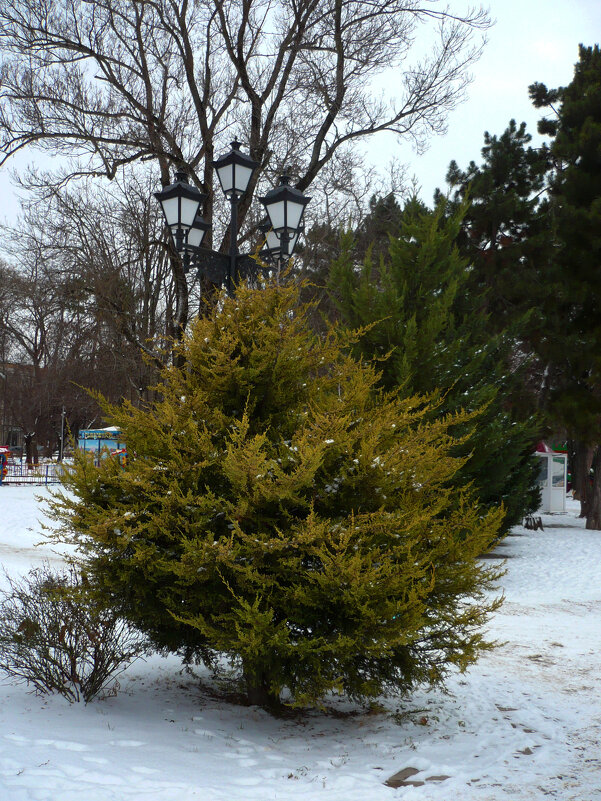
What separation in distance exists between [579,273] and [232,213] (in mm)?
14483

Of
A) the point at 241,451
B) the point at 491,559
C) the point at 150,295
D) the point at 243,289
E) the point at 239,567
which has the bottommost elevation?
the point at 491,559

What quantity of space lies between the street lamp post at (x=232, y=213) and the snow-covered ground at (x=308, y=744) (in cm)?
422

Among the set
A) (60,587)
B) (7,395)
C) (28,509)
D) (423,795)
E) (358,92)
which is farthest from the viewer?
(7,395)

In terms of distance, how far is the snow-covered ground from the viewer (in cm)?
372

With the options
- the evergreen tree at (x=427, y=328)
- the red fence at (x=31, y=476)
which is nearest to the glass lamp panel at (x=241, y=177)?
the evergreen tree at (x=427, y=328)

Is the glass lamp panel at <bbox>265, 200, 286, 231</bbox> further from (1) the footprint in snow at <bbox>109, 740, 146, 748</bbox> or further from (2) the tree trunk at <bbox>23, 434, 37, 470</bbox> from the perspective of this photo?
(2) the tree trunk at <bbox>23, 434, 37, 470</bbox>

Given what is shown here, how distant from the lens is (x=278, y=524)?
182 inches

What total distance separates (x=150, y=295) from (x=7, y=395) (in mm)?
32355

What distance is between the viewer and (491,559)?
595 inches

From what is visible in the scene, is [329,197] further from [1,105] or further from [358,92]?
[1,105]

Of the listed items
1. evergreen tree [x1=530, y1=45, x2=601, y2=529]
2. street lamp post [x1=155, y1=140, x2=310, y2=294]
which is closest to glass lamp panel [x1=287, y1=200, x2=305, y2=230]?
street lamp post [x1=155, y1=140, x2=310, y2=294]

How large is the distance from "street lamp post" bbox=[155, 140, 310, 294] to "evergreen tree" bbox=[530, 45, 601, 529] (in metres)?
13.1

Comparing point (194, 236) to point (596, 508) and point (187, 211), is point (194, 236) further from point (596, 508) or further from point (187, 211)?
point (596, 508)

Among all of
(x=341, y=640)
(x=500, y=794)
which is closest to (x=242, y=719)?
(x=341, y=640)
